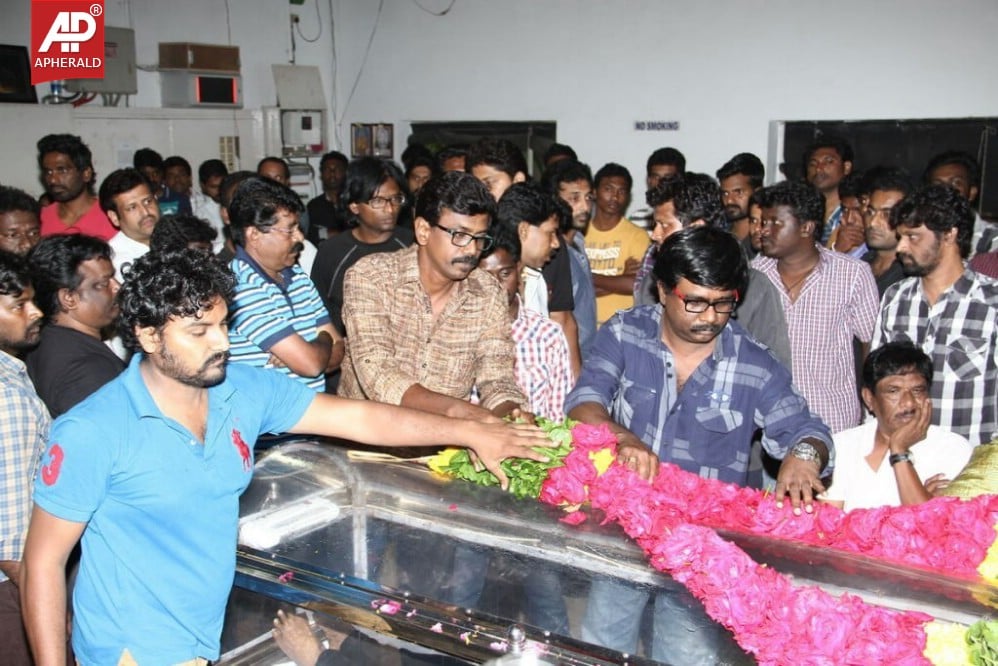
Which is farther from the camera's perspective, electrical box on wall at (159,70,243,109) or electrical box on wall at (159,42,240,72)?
electrical box on wall at (159,70,243,109)

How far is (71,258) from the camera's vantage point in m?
3.37

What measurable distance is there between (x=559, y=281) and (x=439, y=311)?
1260 mm

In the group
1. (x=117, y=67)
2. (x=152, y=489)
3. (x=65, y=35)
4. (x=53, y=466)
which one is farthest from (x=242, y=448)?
(x=117, y=67)

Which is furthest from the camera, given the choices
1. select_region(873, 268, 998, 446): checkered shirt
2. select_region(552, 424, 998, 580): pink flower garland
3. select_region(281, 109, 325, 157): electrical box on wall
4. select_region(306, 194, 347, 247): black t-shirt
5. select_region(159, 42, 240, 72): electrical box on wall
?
select_region(281, 109, 325, 157): electrical box on wall

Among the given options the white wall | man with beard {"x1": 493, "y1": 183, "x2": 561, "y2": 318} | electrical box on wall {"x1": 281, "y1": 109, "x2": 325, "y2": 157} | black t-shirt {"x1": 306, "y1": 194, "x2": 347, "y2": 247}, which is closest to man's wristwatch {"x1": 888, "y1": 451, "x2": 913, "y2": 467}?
man with beard {"x1": 493, "y1": 183, "x2": 561, "y2": 318}

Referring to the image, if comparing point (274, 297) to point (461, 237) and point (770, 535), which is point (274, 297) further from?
point (770, 535)

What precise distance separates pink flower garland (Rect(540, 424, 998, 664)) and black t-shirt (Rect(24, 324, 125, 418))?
1.64 metres

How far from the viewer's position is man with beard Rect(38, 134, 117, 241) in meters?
5.52

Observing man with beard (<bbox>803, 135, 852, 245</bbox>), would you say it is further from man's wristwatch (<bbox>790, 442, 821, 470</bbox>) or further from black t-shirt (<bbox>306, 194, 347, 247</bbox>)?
black t-shirt (<bbox>306, 194, 347, 247</bbox>)

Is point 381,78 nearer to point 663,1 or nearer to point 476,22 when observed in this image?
point 476,22

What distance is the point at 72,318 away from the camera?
3326 millimetres

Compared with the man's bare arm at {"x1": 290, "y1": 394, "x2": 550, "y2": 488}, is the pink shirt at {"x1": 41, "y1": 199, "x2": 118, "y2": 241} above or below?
above

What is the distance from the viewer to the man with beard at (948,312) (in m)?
3.84

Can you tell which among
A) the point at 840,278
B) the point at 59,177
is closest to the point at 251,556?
the point at 840,278
